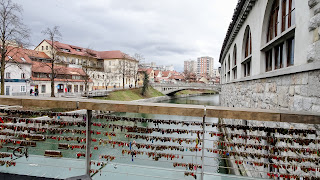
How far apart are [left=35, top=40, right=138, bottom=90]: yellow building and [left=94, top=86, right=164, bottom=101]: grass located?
435cm

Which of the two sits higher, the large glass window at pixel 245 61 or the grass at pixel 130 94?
the large glass window at pixel 245 61

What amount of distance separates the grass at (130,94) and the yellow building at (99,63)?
435 centimetres

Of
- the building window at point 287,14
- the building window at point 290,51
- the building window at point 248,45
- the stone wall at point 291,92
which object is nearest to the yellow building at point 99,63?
the building window at point 248,45

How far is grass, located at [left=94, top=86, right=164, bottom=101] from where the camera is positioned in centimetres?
3980

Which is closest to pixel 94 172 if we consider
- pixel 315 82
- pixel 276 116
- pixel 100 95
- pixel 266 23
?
pixel 276 116

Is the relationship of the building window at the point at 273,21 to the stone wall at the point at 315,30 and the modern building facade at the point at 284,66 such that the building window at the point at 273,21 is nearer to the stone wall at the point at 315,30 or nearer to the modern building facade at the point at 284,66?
the modern building facade at the point at 284,66

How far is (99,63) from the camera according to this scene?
67062 mm

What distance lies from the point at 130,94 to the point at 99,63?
2704 centimetres

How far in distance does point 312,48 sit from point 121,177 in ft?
12.7

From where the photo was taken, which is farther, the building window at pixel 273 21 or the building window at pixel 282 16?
the building window at pixel 273 21

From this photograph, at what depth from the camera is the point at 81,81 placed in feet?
143

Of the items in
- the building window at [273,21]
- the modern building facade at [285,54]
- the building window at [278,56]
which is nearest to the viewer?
the modern building facade at [285,54]

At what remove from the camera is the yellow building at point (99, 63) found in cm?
5042

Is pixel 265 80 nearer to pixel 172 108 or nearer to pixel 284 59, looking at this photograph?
pixel 284 59
